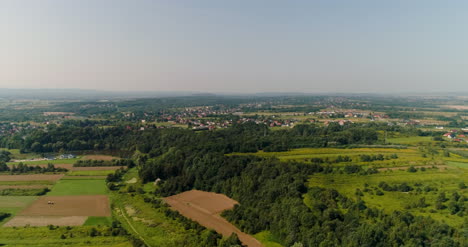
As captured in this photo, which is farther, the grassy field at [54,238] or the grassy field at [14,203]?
the grassy field at [14,203]

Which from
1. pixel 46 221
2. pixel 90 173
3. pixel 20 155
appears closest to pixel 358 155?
pixel 46 221

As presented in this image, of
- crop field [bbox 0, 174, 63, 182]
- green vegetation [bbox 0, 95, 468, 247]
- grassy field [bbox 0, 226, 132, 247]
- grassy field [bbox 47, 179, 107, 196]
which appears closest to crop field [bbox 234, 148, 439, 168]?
green vegetation [bbox 0, 95, 468, 247]

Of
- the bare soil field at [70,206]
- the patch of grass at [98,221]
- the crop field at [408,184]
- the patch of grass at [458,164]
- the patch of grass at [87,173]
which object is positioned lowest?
the patch of grass at [98,221]

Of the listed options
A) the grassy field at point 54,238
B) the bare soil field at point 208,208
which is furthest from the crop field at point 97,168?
the grassy field at point 54,238

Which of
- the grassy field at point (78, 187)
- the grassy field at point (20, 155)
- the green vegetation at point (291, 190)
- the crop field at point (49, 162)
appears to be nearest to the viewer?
the green vegetation at point (291, 190)

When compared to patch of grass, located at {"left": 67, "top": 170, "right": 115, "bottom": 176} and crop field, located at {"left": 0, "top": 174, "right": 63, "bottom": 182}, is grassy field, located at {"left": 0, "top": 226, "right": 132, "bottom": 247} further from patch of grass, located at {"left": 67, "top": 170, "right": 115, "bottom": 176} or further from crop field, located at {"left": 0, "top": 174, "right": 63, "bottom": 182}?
patch of grass, located at {"left": 67, "top": 170, "right": 115, "bottom": 176}

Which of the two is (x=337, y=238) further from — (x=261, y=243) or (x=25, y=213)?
(x=25, y=213)

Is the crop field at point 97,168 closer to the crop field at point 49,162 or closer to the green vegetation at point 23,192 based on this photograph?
the crop field at point 49,162
